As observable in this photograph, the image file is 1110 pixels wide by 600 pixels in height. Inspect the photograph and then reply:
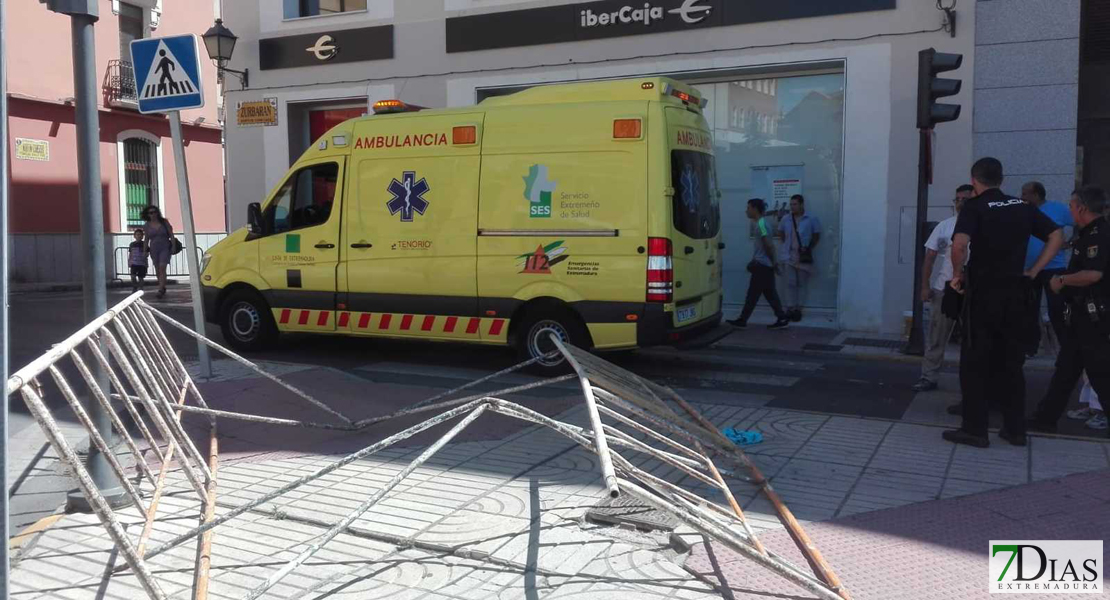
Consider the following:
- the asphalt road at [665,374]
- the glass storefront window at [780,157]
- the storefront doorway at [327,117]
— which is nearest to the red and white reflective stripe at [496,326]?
the asphalt road at [665,374]

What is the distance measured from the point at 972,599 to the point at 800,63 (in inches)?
377

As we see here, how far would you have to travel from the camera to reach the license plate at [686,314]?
8398 millimetres

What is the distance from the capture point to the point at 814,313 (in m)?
12.9

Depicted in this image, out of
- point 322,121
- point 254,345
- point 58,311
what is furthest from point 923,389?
point 58,311

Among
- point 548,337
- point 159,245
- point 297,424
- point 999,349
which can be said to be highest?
point 159,245

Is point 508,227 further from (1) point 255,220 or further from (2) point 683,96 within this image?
(1) point 255,220

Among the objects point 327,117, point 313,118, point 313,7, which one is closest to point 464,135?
point 327,117

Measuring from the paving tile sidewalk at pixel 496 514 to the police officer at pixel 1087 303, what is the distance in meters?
0.47

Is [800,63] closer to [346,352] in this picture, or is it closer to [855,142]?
[855,142]

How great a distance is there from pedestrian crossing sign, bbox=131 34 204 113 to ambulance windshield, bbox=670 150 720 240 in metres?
4.05

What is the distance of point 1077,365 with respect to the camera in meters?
6.59

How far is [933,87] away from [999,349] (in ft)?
13.6

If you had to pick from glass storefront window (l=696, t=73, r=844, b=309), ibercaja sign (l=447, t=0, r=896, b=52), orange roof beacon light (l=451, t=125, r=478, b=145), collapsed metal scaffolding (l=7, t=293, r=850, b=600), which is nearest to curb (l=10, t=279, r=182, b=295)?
ibercaja sign (l=447, t=0, r=896, b=52)

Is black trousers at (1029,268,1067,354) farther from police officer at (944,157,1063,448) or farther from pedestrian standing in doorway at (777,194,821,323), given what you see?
pedestrian standing in doorway at (777,194,821,323)
